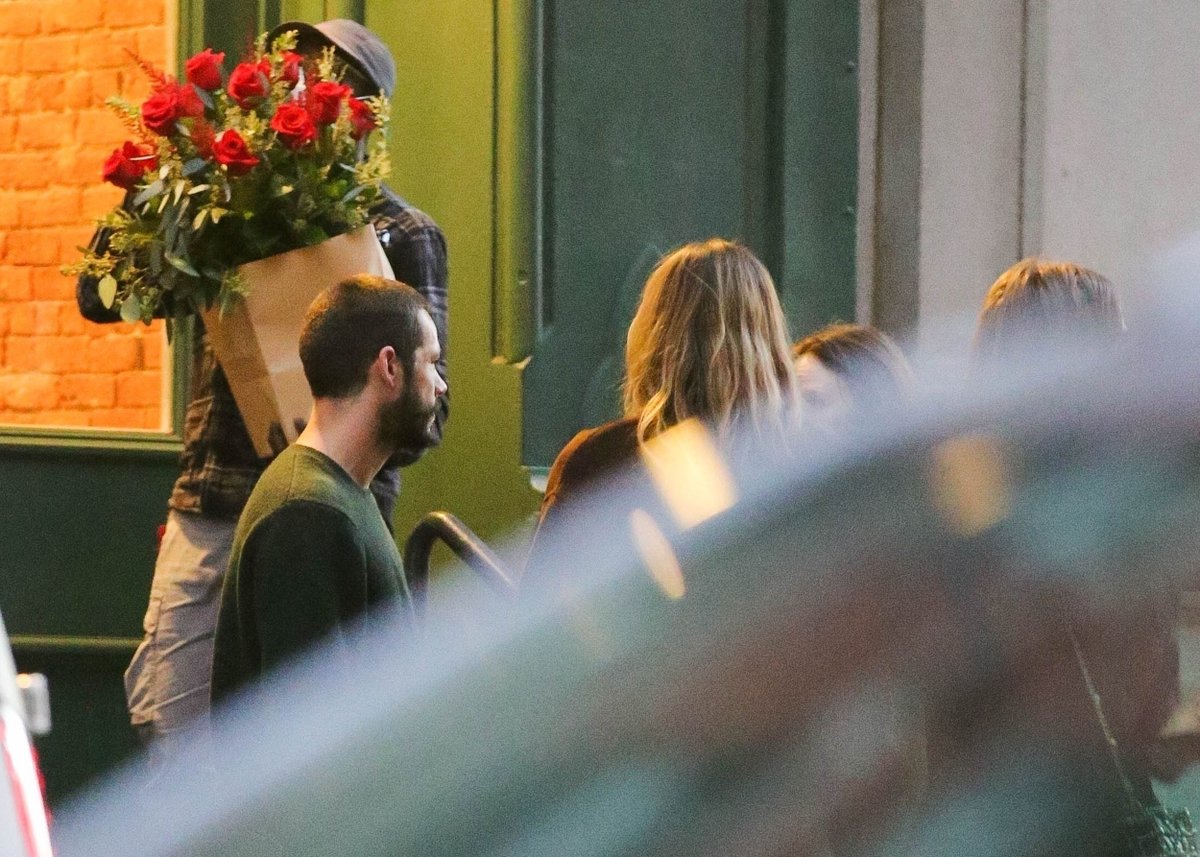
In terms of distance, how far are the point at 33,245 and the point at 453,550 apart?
282 cm

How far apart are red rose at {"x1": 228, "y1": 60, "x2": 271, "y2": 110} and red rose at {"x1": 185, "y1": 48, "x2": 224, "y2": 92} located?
0.23 ft

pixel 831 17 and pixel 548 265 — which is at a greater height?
pixel 831 17

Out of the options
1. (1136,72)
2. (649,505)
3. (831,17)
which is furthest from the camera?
(1136,72)

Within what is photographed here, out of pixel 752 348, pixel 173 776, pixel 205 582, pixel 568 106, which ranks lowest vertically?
pixel 173 776

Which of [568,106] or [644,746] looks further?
[568,106]

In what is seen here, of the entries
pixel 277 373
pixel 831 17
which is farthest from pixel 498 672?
pixel 831 17

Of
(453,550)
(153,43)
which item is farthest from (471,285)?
(453,550)

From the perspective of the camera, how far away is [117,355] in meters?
6.36

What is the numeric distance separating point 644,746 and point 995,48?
507 centimetres

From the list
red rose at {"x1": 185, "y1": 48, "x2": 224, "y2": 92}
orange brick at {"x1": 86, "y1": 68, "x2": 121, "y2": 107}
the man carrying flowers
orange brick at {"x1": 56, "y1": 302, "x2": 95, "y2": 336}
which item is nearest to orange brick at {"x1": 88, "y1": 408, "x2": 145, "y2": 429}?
orange brick at {"x1": 56, "y1": 302, "x2": 95, "y2": 336}

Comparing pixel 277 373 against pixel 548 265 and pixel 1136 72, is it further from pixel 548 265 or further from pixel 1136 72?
pixel 1136 72

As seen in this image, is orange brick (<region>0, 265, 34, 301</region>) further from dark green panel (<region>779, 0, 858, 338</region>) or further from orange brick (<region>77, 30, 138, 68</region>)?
dark green panel (<region>779, 0, 858, 338</region>)

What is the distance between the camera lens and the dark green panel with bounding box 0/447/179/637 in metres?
5.97

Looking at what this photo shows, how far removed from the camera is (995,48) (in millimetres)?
7008
